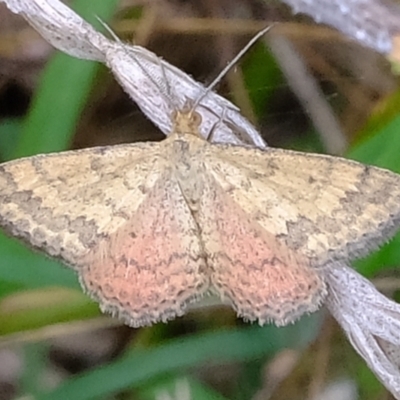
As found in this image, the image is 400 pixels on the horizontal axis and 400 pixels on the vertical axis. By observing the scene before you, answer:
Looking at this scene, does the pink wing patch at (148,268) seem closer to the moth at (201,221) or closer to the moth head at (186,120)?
the moth at (201,221)

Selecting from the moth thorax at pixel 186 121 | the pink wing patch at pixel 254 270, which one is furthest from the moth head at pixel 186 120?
the pink wing patch at pixel 254 270

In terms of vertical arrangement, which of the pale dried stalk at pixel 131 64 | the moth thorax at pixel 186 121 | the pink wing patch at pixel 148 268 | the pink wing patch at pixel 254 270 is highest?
the pale dried stalk at pixel 131 64

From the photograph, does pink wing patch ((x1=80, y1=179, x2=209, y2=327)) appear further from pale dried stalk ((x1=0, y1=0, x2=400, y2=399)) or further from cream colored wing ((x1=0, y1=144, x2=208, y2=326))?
pale dried stalk ((x1=0, y1=0, x2=400, y2=399))

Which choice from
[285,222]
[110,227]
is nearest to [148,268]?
[110,227]

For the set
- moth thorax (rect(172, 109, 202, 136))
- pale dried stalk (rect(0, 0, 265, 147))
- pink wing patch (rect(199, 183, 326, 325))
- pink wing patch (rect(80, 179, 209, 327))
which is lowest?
pink wing patch (rect(80, 179, 209, 327))

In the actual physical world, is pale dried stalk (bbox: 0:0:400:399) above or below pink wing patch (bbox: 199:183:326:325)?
above

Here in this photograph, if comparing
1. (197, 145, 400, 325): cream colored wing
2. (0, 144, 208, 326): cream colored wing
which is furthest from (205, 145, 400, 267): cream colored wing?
(0, 144, 208, 326): cream colored wing

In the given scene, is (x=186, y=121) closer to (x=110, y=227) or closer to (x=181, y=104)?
(x=181, y=104)
